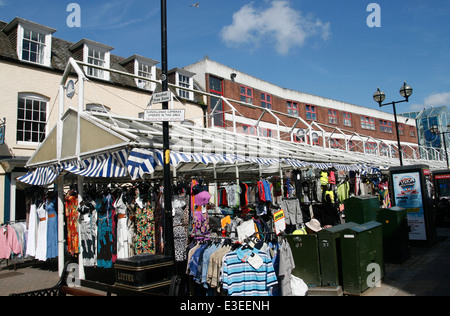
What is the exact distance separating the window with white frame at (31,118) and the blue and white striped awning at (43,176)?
4699 millimetres

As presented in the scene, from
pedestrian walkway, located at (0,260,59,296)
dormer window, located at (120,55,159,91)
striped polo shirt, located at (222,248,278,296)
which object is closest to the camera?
striped polo shirt, located at (222,248,278,296)

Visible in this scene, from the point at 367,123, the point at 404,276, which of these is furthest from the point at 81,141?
the point at 367,123

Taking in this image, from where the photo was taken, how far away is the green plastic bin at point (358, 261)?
639 cm

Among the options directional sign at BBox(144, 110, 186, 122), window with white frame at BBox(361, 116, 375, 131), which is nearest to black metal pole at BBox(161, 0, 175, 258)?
directional sign at BBox(144, 110, 186, 122)

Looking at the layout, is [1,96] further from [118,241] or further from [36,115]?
[118,241]

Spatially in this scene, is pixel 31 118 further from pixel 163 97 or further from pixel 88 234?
pixel 163 97

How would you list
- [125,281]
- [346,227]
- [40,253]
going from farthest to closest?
[40,253] < [346,227] < [125,281]

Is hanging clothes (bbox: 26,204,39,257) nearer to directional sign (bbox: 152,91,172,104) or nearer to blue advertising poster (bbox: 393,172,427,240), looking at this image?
directional sign (bbox: 152,91,172,104)

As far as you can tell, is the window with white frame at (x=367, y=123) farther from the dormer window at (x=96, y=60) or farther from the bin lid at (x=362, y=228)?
the bin lid at (x=362, y=228)

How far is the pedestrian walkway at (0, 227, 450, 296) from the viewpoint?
6.49m

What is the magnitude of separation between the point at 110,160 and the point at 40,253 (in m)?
4.34

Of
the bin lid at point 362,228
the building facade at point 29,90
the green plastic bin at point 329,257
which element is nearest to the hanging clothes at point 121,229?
the green plastic bin at point 329,257

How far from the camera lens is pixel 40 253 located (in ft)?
30.8
